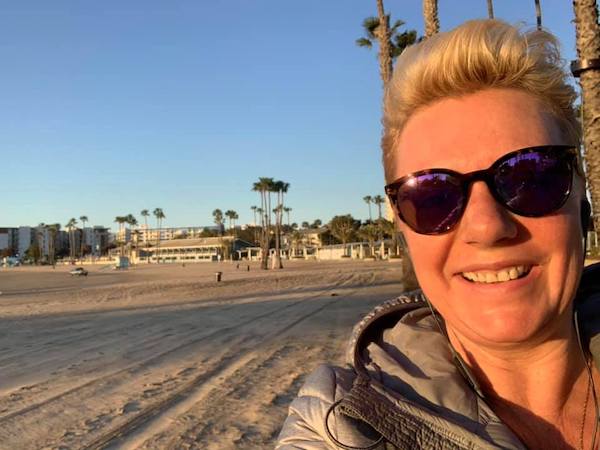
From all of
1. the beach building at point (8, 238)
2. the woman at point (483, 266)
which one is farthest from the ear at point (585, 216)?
the beach building at point (8, 238)

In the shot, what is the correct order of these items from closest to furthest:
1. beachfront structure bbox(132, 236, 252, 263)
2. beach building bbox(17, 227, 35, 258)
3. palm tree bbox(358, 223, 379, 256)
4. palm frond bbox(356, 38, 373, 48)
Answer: palm frond bbox(356, 38, 373, 48), palm tree bbox(358, 223, 379, 256), beachfront structure bbox(132, 236, 252, 263), beach building bbox(17, 227, 35, 258)

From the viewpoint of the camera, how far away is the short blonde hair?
1247mm

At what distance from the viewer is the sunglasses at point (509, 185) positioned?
1.20 meters

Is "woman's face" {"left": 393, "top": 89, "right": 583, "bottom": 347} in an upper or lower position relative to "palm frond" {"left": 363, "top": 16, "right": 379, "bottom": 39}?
lower

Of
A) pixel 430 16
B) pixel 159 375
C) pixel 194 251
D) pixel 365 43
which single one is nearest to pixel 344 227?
pixel 194 251

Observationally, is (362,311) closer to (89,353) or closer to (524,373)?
(89,353)

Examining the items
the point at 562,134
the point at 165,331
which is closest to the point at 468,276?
the point at 562,134

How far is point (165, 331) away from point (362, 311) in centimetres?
537

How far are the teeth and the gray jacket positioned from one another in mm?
254

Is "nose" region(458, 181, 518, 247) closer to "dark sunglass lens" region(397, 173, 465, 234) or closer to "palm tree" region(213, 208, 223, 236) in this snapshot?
"dark sunglass lens" region(397, 173, 465, 234)

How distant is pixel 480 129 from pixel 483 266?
363 mm

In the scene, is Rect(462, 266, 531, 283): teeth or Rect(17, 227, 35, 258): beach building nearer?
Rect(462, 266, 531, 283): teeth

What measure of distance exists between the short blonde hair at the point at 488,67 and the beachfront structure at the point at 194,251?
331ft

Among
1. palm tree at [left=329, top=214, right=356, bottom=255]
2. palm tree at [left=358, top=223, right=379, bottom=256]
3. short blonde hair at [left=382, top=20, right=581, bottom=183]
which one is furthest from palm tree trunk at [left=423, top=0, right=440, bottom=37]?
palm tree at [left=329, top=214, right=356, bottom=255]
